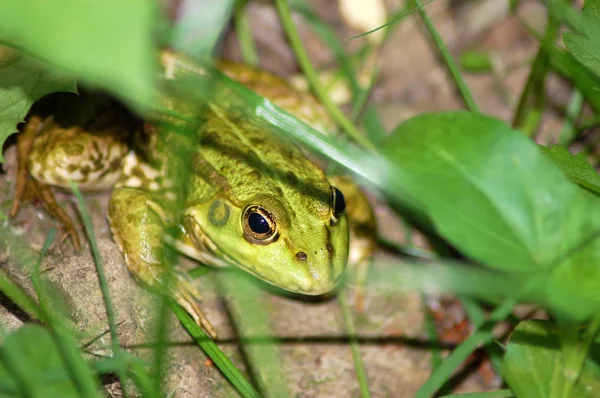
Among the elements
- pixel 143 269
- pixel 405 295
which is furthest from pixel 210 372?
pixel 405 295

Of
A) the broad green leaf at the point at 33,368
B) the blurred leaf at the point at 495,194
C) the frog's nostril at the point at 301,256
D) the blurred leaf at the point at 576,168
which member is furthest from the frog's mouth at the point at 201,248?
the blurred leaf at the point at 576,168

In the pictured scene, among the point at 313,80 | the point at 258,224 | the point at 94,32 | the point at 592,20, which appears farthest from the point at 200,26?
the point at 94,32

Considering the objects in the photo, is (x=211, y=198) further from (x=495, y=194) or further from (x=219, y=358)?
(x=495, y=194)

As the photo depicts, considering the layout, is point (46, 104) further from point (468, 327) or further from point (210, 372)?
point (468, 327)

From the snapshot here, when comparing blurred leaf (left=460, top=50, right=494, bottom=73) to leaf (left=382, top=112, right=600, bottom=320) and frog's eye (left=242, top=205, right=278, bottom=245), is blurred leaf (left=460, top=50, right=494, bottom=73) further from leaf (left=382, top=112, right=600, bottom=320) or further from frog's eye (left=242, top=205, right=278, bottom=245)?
leaf (left=382, top=112, right=600, bottom=320)

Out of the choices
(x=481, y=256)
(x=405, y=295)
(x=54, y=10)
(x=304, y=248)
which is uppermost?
(x=54, y=10)

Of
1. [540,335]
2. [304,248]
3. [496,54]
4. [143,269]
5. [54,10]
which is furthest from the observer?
[496,54]

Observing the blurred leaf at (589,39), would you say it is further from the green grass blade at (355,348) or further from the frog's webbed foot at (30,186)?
the frog's webbed foot at (30,186)
